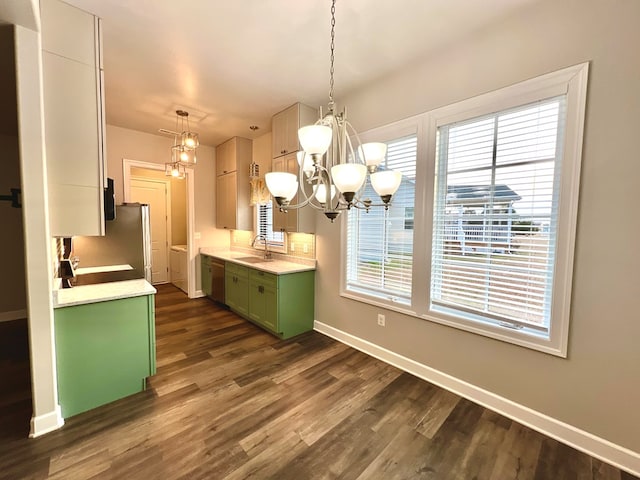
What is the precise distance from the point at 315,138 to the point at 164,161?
172 inches

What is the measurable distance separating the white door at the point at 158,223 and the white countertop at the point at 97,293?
4.02 m

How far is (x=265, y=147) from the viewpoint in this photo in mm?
4473

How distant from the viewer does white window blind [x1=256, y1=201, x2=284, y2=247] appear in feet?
14.1

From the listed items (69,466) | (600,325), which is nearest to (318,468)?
(69,466)

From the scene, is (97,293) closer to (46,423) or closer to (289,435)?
(46,423)

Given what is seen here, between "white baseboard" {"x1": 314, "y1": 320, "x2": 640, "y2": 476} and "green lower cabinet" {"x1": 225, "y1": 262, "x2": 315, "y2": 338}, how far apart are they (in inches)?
38.6

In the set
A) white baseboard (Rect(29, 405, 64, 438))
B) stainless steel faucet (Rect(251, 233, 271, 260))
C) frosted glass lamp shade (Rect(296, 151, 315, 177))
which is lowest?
white baseboard (Rect(29, 405, 64, 438))

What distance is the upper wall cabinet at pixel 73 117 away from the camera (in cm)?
178

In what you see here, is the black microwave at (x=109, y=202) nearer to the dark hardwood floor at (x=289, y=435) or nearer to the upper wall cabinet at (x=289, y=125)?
the dark hardwood floor at (x=289, y=435)

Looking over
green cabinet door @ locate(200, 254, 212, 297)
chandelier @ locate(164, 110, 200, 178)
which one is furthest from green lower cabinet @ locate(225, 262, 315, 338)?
chandelier @ locate(164, 110, 200, 178)

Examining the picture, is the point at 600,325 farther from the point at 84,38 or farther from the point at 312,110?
the point at 84,38

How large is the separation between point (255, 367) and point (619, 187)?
3047 mm

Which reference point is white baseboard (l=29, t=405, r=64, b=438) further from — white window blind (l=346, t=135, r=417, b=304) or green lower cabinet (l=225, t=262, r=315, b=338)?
white window blind (l=346, t=135, r=417, b=304)

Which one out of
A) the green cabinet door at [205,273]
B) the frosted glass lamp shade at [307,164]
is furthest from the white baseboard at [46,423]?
the green cabinet door at [205,273]
